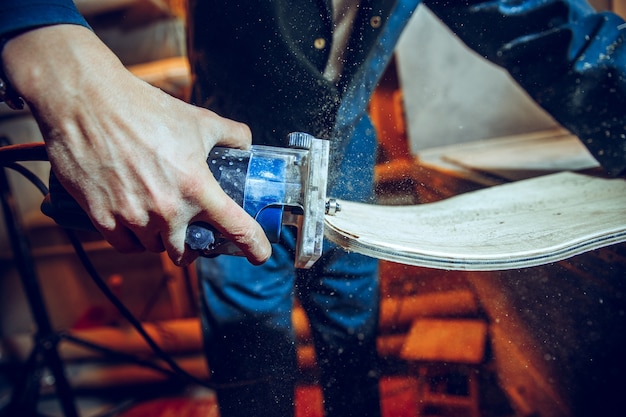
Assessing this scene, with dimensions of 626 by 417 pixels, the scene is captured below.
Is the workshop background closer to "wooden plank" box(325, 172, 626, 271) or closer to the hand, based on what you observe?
"wooden plank" box(325, 172, 626, 271)

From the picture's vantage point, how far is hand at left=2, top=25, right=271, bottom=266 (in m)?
0.38

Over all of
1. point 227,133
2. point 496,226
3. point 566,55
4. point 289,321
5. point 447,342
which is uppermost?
point 566,55

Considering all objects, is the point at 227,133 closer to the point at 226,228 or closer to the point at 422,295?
the point at 226,228

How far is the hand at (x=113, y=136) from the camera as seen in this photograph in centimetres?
38

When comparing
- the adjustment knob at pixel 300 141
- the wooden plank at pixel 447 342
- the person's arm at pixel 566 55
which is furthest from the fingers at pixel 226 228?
the wooden plank at pixel 447 342

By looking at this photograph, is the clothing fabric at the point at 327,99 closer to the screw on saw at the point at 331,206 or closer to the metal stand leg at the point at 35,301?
the screw on saw at the point at 331,206

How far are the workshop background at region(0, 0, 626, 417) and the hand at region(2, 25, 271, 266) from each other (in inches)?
15.0

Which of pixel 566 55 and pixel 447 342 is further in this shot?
pixel 447 342

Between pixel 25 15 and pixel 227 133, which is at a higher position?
pixel 25 15

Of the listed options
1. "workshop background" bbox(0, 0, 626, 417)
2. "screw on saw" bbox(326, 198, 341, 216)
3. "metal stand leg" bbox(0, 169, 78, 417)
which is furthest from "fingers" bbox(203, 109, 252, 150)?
"metal stand leg" bbox(0, 169, 78, 417)

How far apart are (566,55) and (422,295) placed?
3.10 ft

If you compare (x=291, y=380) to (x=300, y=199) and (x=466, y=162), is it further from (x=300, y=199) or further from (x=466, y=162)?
(x=466, y=162)

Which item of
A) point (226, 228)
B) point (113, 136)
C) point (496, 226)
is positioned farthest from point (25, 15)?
point (496, 226)

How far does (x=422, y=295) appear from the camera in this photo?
1.41m
